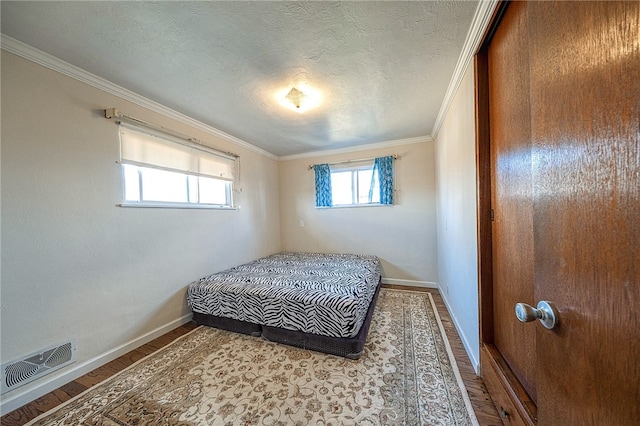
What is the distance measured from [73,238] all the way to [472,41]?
3.31 m

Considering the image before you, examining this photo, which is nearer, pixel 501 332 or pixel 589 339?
pixel 589 339

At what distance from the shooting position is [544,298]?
2.06 ft

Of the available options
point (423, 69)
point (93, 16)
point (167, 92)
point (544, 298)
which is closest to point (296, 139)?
point (167, 92)

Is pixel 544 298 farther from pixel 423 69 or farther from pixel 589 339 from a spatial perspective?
pixel 423 69

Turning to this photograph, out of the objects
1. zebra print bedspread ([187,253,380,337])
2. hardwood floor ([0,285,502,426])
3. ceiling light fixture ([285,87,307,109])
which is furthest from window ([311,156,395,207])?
hardwood floor ([0,285,502,426])

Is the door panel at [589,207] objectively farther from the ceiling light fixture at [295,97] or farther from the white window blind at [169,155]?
the white window blind at [169,155]

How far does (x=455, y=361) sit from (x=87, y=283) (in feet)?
10.0

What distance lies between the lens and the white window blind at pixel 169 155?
2.12 metres

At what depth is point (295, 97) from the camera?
6.91ft

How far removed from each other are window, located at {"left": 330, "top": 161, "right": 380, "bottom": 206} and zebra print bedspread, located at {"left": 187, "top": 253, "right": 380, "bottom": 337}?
1.42 metres

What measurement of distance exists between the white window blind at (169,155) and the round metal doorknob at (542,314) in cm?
291

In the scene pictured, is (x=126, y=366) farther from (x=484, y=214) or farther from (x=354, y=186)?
(x=354, y=186)

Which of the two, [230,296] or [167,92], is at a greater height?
[167,92]

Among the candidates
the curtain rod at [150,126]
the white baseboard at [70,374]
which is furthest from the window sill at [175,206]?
the white baseboard at [70,374]
